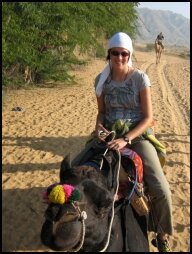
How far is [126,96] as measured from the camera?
3.65m

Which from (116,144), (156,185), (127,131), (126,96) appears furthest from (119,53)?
(156,185)

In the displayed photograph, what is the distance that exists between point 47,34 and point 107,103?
12074 mm

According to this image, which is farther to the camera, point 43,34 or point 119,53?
point 43,34

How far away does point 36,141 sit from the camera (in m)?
8.97

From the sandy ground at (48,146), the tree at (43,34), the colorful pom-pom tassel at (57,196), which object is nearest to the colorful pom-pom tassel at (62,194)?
the colorful pom-pom tassel at (57,196)

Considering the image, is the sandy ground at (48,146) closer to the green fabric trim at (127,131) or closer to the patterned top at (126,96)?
the green fabric trim at (127,131)

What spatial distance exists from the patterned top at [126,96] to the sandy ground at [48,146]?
1.32 meters

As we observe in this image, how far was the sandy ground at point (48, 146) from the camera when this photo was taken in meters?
5.22

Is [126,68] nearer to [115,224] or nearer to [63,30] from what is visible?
[115,224]

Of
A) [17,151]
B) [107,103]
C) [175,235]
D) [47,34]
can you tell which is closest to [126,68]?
[107,103]

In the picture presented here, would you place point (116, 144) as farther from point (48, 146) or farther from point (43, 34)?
point (43, 34)

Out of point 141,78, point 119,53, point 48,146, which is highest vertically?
point 119,53

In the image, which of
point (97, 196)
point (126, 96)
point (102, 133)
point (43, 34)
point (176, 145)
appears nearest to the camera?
point (97, 196)

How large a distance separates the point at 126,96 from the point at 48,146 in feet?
17.0
